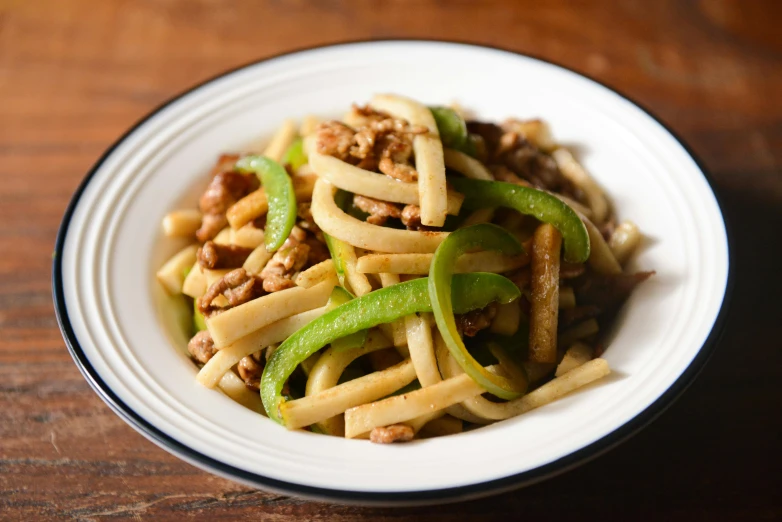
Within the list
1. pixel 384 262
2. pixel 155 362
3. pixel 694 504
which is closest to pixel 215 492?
pixel 155 362

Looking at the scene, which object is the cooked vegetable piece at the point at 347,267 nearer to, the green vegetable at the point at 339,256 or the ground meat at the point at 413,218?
the green vegetable at the point at 339,256

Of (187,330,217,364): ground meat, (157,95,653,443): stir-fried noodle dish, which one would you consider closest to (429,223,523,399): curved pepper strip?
(157,95,653,443): stir-fried noodle dish

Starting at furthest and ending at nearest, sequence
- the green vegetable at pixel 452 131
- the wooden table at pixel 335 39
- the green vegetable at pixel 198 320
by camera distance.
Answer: the green vegetable at pixel 452 131, the green vegetable at pixel 198 320, the wooden table at pixel 335 39

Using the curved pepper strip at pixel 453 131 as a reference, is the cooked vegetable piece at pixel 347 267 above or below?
below

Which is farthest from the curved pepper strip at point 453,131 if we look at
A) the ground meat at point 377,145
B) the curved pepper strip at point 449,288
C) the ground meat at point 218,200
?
the ground meat at point 218,200

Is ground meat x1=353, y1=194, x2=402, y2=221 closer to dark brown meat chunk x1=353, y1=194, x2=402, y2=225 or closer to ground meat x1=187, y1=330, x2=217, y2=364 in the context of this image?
dark brown meat chunk x1=353, y1=194, x2=402, y2=225

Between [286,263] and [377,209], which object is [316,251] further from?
[377,209]

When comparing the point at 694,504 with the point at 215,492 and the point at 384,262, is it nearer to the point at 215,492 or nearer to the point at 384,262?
the point at 384,262

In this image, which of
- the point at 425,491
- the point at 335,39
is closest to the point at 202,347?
the point at 425,491
